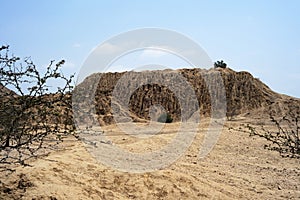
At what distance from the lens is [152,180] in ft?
20.8

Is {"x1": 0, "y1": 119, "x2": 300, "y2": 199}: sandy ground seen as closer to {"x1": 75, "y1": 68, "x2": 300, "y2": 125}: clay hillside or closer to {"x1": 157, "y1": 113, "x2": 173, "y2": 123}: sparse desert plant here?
{"x1": 157, "y1": 113, "x2": 173, "y2": 123}: sparse desert plant

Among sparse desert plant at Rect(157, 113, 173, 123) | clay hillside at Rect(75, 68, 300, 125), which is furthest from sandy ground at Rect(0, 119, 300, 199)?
clay hillside at Rect(75, 68, 300, 125)

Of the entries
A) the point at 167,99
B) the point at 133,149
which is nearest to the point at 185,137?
the point at 133,149

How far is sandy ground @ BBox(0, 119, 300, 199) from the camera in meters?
5.17

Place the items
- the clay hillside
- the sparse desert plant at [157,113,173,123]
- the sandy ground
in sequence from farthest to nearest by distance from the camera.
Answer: the clay hillside
the sparse desert plant at [157,113,173,123]
the sandy ground

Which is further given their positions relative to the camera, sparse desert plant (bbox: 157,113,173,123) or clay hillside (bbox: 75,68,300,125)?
clay hillside (bbox: 75,68,300,125)

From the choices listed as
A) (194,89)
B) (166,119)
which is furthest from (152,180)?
(194,89)

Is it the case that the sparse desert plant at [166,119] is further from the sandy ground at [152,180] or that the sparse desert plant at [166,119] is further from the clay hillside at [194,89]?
the sandy ground at [152,180]

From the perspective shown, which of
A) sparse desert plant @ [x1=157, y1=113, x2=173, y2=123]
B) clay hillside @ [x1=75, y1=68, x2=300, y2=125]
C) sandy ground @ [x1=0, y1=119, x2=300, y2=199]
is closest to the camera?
sandy ground @ [x1=0, y1=119, x2=300, y2=199]

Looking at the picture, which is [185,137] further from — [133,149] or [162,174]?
[162,174]

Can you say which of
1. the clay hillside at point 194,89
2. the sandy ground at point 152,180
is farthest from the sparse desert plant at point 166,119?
the sandy ground at point 152,180

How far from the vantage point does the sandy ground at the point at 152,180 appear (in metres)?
5.17

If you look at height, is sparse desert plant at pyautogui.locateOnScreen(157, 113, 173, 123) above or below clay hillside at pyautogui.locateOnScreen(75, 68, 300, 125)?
below

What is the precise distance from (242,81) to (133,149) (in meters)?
27.0
